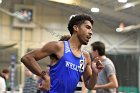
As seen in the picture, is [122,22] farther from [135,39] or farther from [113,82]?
[113,82]

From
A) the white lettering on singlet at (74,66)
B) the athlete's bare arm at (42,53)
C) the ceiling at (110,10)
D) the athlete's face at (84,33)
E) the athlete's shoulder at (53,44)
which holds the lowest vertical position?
the white lettering on singlet at (74,66)

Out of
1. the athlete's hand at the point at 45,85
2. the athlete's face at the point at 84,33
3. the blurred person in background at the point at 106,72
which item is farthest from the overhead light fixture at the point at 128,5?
the athlete's hand at the point at 45,85

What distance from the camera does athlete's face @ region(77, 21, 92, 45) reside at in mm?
3494

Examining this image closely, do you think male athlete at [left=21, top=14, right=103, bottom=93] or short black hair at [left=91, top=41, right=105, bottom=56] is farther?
short black hair at [left=91, top=41, right=105, bottom=56]

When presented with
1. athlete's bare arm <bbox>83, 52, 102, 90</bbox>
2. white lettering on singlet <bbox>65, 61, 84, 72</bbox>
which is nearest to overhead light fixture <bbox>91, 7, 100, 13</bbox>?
athlete's bare arm <bbox>83, 52, 102, 90</bbox>

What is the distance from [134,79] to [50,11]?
560cm

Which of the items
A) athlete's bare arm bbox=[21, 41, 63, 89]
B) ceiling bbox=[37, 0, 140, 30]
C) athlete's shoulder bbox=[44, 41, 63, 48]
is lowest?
athlete's bare arm bbox=[21, 41, 63, 89]

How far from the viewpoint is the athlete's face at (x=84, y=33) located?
11.5 feet

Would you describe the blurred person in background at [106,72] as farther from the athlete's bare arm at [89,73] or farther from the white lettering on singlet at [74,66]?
the white lettering on singlet at [74,66]

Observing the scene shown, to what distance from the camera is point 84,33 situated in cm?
351

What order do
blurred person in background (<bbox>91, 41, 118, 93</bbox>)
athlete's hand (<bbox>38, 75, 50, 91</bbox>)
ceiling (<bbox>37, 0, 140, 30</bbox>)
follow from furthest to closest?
ceiling (<bbox>37, 0, 140, 30</bbox>) < blurred person in background (<bbox>91, 41, 118, 93</bbox>) < athlete's hand (<bbox>38, 75, 50, 91</bbox>)

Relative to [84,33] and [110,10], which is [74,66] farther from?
[110,10]

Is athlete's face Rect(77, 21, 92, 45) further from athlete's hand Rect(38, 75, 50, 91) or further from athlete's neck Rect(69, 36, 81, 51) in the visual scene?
athlete's hand Rect(38, 75, 50, 91)

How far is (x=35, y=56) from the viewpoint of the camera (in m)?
3.40
